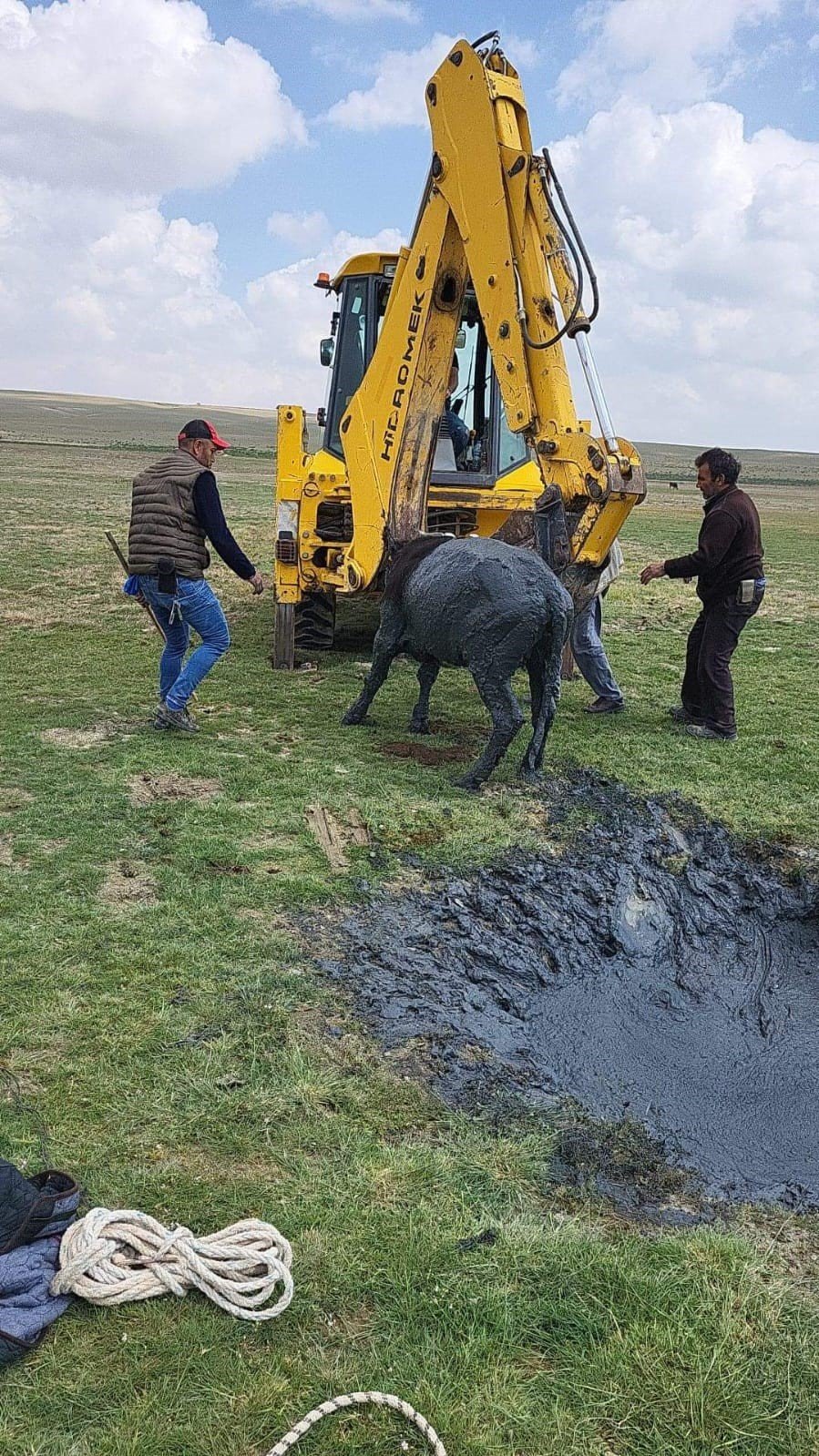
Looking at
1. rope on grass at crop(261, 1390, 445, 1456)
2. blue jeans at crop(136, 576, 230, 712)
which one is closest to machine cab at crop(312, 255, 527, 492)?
blue jeans at crop(136, 576, 230, 712)

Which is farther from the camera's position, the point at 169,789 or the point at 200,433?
the point at 200,433

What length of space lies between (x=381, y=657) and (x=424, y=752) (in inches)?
29.6

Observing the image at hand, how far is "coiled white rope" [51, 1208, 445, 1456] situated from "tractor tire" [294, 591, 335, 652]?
6.76 m

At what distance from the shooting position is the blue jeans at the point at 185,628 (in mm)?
6281

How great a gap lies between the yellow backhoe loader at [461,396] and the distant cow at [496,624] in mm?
893

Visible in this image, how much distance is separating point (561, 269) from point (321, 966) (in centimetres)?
476

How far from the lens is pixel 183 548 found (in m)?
6.19

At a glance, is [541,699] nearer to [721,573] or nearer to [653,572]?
[653,572]

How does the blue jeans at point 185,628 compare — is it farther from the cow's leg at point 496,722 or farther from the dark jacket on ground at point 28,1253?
the dark jacket on ground at point 28,1253

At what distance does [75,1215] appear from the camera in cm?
254

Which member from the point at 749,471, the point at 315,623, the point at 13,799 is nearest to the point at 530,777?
the point at 13,799

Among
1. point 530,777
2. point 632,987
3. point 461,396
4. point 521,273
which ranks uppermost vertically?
point 521,273

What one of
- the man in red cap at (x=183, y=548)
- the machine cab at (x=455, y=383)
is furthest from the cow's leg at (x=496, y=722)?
the machine cab at (x=455, y=383)

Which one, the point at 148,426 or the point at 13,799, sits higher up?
the point at 148,426
